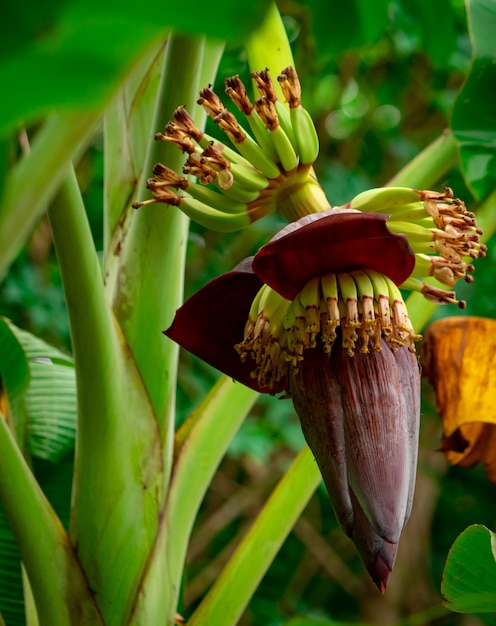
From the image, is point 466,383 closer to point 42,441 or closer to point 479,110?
point 479,110

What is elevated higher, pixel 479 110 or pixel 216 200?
pixel 479 110

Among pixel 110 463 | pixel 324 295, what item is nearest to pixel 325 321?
pixel 324 295

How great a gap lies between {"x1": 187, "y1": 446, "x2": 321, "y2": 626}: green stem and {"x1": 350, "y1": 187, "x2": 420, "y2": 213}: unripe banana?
234 millimetres

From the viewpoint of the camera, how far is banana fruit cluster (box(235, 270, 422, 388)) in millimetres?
550

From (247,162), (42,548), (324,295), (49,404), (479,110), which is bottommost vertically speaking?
(42,548)

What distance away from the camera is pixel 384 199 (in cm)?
60

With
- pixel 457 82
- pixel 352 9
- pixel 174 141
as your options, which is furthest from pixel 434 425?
pixel 352 9

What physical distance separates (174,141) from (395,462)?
279 mm

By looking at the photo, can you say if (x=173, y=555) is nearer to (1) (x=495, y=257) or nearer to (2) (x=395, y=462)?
(2) (x=395, y=462)

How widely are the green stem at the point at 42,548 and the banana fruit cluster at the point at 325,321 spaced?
0.21 metres

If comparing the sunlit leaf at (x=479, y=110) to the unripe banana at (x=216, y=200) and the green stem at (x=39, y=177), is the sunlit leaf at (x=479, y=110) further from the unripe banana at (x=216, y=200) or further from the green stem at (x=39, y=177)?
the green stem at (x=39, y=177)

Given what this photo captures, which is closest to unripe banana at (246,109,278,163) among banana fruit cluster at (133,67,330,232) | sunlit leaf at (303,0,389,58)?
banana fruit cluster at (133,67,330,232)

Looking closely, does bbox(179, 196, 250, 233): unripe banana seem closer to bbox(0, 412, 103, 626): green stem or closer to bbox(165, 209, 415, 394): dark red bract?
bbox(165, 209, 415, 394): dark red bract

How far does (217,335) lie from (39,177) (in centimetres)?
39
